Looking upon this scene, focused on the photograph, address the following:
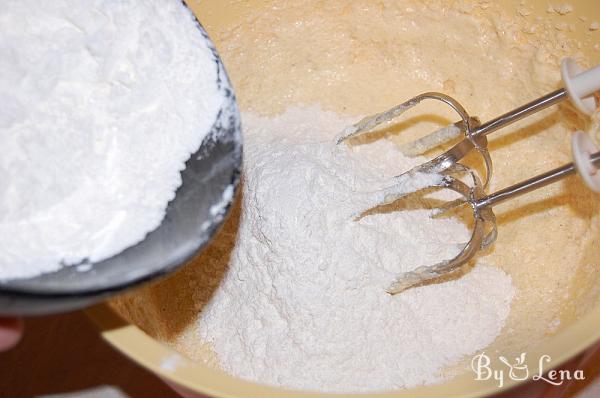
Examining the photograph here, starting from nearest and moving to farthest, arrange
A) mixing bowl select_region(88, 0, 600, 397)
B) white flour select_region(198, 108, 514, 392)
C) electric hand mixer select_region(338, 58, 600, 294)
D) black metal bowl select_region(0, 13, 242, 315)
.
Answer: black metal bowl select_region(0, 13, 242, 315) → mixing bowl select_region(88, 0, 600, 397) → electric hand mixer select_region(338, 58, 600, 294) → white flour select_region(198, 108, 514, 392)

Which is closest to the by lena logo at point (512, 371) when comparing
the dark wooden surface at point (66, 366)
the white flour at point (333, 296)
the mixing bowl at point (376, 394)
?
the mixing bowl at point (376, 394)

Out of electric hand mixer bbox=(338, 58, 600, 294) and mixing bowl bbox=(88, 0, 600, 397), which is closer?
mixing bowl bbox=(88, 0, 600, 397)

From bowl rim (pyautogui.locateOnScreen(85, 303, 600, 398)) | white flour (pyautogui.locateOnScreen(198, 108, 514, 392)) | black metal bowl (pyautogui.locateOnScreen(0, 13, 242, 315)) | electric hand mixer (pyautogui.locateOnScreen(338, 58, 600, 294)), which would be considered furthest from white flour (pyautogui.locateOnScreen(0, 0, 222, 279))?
electric hand mixer (pyautogui.locateOnScreen(338, 58, 600, 294))

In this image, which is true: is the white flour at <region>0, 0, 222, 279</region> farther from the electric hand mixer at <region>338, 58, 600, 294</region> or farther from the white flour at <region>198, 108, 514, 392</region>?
the electric hand mixer at <region>338, 58, 600, 294</region>

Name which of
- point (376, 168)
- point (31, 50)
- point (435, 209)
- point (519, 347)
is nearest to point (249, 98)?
point (376, 168)

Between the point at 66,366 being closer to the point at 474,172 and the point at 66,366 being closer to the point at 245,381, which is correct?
the point at 245,381

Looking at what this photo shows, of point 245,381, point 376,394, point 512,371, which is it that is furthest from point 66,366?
point 512,371

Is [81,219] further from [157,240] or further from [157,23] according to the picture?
[157,23]

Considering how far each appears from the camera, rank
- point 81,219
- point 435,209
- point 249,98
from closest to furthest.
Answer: point 81,219 → point 435,209 → point 249,98
